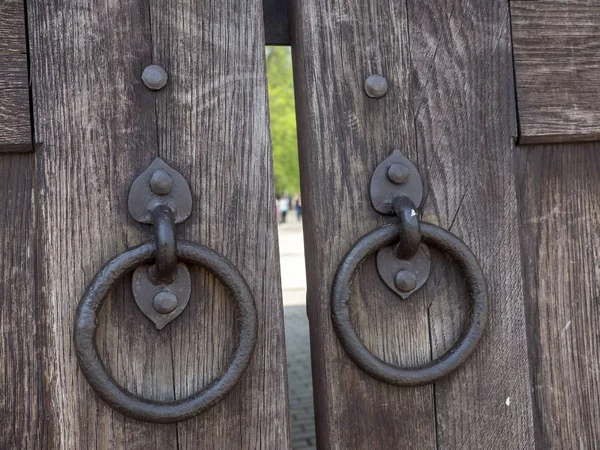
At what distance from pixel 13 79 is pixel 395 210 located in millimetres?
518

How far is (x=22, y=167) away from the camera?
0.73 meters

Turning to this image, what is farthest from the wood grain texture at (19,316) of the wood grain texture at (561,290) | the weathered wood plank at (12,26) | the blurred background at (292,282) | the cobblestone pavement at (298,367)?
the cobblestone pavement at (298,367)

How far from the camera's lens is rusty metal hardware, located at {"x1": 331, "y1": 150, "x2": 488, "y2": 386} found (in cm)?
72

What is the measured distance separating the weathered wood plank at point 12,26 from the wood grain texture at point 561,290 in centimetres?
71

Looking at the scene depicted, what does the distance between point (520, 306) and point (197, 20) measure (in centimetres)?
60

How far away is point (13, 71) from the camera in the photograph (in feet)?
2.32

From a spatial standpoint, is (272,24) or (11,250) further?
(272,24)

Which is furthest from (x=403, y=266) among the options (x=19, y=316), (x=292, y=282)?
(x=292, y=282)

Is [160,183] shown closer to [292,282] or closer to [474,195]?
[474,195]

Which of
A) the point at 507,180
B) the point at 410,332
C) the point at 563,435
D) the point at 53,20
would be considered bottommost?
the point at 563,435

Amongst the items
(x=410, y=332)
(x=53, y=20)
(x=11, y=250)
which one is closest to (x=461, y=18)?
(x=410, y=332)

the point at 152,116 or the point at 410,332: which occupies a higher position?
the point at 152,116

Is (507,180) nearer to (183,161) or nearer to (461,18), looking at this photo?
(461,18)

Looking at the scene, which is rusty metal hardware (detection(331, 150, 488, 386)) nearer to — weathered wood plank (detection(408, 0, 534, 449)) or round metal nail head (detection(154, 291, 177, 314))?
weathered wood plank (detection(408, 0, 534, 449))
